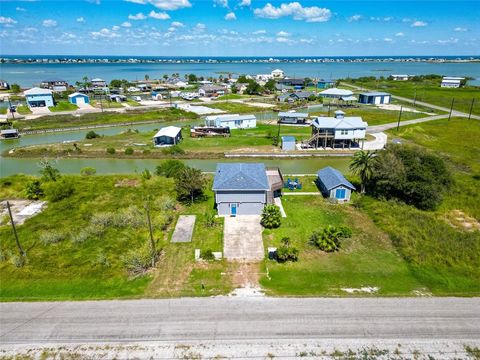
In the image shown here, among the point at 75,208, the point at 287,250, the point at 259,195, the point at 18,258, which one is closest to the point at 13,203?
the point at 75,208

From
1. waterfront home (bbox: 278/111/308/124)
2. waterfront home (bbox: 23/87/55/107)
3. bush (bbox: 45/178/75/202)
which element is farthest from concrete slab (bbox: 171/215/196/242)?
waterfront home (bbox: 23/87/55/107)

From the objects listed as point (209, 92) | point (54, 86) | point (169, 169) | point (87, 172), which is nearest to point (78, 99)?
point (54, 86)

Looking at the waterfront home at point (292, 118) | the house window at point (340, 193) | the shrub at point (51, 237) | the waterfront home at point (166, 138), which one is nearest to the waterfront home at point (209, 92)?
the waterfront home at point (292, 118)

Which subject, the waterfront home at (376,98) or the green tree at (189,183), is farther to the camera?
the waterfront home at (376,98)

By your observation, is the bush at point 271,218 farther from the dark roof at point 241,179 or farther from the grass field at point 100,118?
the grass field at point 100,118

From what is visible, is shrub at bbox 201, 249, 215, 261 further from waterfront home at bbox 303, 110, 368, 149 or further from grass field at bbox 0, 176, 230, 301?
waterfront home at bbox 303, 110, 368, 149
